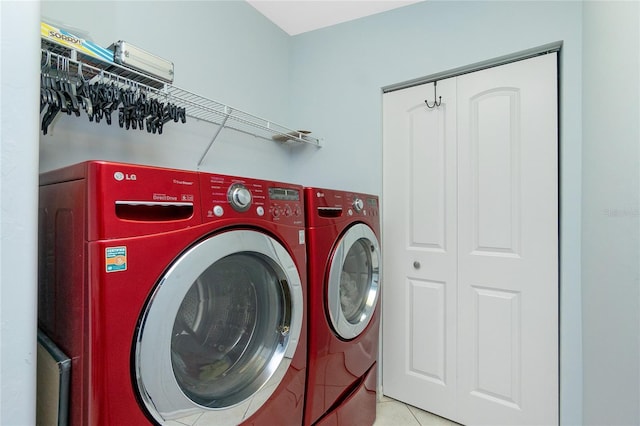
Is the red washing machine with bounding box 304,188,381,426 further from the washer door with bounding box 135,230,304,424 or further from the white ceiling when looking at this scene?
the white ceiling

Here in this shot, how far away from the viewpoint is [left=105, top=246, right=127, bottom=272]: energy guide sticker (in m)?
0.62

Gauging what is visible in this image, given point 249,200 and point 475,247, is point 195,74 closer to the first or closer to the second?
point 249,200

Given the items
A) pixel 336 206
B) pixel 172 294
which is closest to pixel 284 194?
pixel 336 206

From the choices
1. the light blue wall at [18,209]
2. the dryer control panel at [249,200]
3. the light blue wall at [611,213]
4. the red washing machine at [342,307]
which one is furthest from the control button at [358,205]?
the light blue wall at [18,209]

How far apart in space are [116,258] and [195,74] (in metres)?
1.27

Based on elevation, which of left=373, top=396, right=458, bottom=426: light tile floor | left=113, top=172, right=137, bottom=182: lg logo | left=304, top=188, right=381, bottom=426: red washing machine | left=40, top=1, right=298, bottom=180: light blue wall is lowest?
left=373, top=396, right=458, bottom=426: light tile floor

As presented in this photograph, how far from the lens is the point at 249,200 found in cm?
90

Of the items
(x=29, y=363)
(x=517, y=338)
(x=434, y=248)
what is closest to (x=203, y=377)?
(x=29, y=363)

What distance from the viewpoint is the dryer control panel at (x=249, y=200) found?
807 mm

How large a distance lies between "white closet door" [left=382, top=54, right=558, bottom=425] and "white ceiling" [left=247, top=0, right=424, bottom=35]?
56 centimetres

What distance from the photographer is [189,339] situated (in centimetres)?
90

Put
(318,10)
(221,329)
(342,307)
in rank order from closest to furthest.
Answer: (221,329)
(342,307)
(318,10)

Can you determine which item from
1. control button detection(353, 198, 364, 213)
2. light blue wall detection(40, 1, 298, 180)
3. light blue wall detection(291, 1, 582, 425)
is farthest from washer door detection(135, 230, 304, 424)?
light blue wall detection(291, 1, 582, 425)

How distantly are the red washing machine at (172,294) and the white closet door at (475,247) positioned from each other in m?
0.98
